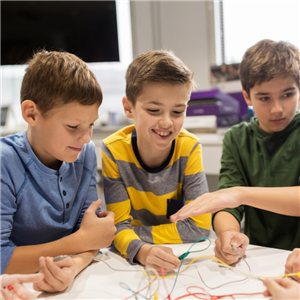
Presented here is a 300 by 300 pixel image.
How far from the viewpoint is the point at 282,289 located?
0.51 meters

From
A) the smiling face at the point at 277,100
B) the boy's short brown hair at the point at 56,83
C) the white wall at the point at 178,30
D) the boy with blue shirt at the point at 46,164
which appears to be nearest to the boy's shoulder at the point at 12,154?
the boy with blue shirt at the point at 46,164

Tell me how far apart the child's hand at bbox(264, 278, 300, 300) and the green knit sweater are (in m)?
0.49

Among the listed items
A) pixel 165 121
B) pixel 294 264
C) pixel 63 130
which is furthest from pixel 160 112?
pixel 294 264

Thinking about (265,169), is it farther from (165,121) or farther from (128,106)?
(128,106)

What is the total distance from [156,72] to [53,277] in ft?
2.11

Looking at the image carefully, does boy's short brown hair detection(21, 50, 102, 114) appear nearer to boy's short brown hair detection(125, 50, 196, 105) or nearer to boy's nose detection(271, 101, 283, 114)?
boy's short brown hair detection(125, 50, 196, 105)

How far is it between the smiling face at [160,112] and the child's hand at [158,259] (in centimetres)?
36

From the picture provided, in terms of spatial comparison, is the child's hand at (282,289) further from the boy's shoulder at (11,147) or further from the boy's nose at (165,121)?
the boy's shoulder at (11,147)

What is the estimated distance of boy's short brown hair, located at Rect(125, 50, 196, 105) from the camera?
905 millimetres

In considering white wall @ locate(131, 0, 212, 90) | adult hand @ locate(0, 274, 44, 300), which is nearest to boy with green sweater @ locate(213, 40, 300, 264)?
adult hand @ locate(0, 274, 44, 300)

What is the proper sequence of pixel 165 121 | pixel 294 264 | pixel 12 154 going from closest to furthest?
pixel 294 264 → pixel 12 154 → pixel 165 121

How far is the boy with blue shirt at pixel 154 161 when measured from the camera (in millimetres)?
897

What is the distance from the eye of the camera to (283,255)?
0.74m

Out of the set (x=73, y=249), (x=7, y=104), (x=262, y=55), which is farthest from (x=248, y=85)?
(x=7, y=104)
